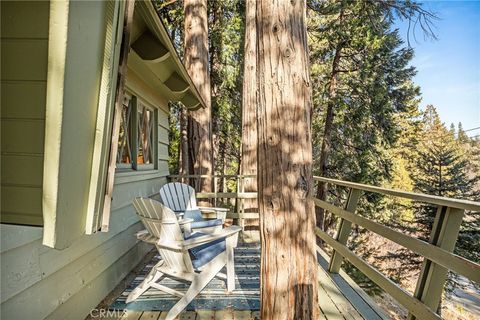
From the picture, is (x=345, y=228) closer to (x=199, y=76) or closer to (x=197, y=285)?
(x=197, y=285)

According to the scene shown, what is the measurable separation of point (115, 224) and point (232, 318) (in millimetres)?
1540

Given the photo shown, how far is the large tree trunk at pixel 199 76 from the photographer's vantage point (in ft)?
19.1

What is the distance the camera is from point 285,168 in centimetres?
183

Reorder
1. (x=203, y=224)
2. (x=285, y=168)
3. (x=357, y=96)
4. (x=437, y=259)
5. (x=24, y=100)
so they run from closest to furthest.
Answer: (x=24, y=100), (x=437, y=259), (x=285, y=168), (x=203, y=224), (x=357, y=96)

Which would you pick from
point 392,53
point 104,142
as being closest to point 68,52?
point 104,142

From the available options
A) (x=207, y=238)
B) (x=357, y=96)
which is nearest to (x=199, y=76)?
(x=207, y=238)

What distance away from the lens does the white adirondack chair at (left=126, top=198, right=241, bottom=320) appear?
2.34m

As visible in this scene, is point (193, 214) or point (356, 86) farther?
point (356, 86)

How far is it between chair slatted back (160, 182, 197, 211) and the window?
1.64 feet

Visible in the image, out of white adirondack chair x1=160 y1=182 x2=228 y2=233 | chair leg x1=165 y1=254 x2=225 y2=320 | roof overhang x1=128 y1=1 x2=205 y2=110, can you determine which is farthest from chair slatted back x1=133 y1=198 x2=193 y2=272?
roof overhang x1=128 y1=1 x2=205 y2=110

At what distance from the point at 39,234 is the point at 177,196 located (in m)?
2.06

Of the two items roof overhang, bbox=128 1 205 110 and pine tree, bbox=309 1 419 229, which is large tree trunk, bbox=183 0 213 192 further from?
pine tree, bbox=309 1 419 229

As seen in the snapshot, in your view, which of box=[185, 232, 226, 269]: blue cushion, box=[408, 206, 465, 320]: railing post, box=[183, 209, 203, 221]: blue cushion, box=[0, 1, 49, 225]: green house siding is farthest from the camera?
box=[183, 209, 203, 221]: blue cushion

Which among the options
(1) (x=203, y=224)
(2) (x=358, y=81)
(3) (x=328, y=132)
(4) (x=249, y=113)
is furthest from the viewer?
(3) (x=328, y=132)
